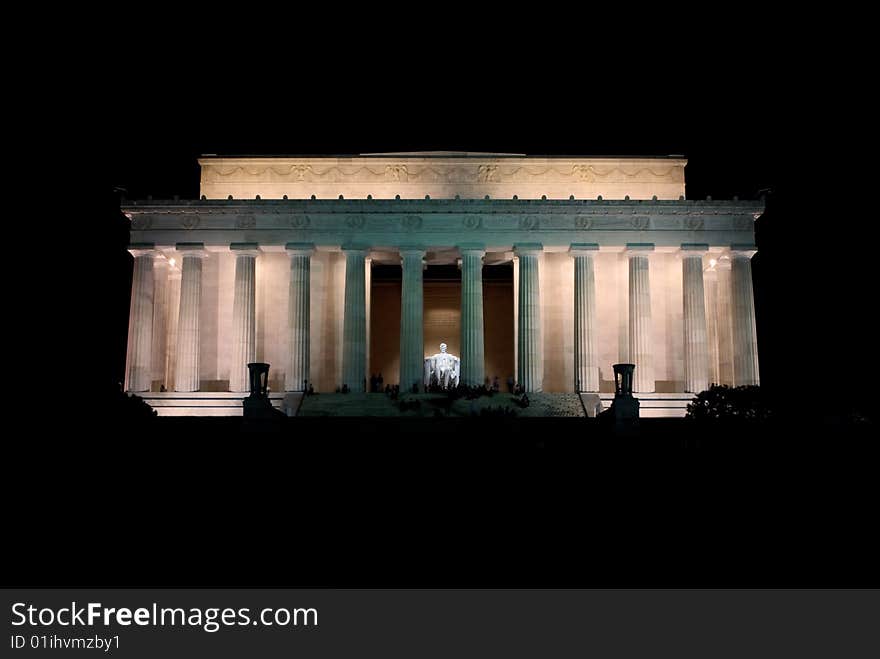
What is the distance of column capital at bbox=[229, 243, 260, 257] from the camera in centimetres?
5272

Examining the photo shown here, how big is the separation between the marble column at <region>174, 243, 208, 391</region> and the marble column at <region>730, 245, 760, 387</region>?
33.2 m

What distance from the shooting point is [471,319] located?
5241 cm

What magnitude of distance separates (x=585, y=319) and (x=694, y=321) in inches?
265

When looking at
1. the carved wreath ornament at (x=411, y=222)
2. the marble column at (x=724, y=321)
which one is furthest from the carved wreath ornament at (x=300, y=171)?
the marble column at (x=724, y=321)

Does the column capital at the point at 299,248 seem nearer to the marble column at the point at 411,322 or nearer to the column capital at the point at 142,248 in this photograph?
the marble column at the point at 411,322

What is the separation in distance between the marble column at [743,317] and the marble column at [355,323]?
22848 millimetres

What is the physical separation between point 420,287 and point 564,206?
33.6 feet

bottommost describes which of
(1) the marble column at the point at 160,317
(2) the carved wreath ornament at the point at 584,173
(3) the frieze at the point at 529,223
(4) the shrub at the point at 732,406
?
(4) the shrub at the point at 732,406

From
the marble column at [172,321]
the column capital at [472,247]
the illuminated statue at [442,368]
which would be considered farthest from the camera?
the illuminated statue at [442,368]

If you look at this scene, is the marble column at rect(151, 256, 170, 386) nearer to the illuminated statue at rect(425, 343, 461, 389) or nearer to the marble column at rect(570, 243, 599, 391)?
the illuminated statue at rect(425, 343, 461, 389)

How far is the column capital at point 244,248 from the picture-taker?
173 feet

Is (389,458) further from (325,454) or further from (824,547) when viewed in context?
(824,547)

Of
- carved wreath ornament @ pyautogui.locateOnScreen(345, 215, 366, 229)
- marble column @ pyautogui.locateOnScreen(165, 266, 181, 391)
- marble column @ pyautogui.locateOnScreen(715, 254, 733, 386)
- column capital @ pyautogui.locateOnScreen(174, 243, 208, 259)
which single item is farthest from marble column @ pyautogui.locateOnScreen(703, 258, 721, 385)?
marble column @ pyautogui.locateOnScreen(165, 266, 181, 391)

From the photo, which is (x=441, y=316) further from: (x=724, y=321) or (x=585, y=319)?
(x=724, y=321)
